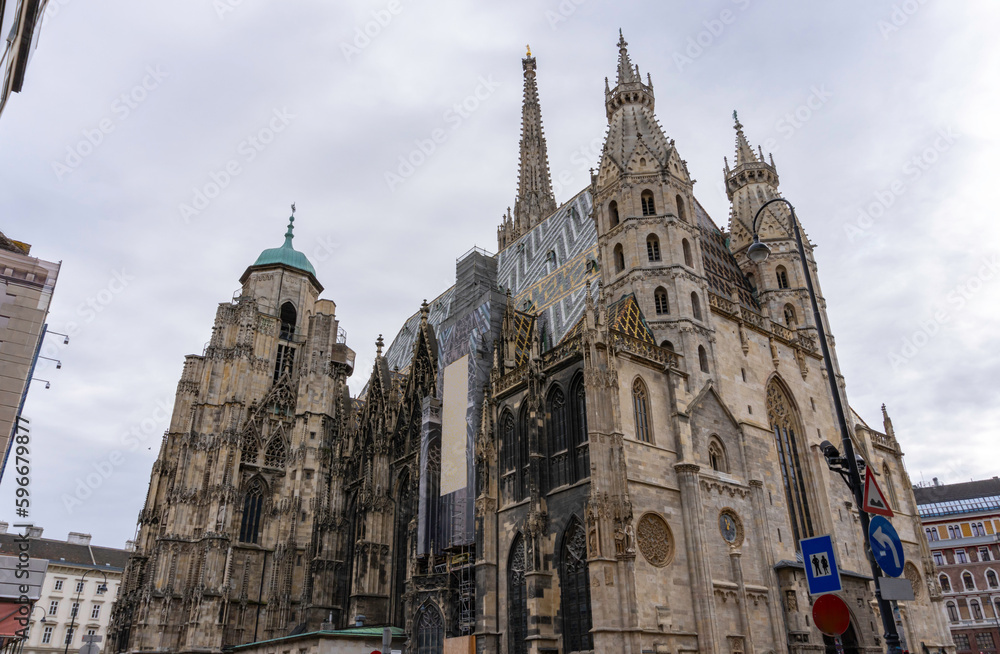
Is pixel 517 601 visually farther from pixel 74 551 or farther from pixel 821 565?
pixel 74 551

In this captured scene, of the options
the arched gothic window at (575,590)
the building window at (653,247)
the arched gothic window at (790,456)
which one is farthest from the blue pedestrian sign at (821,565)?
the building window at (653,247)

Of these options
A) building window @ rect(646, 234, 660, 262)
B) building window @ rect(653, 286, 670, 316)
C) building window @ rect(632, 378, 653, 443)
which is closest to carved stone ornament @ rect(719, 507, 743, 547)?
building window @ rect(632, 378, 653, 443)

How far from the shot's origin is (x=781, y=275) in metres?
39.8

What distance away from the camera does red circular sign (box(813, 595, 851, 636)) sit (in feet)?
29.1

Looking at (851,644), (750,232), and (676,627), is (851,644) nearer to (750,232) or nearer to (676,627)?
(676,627)

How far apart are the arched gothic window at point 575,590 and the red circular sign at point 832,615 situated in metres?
16.3

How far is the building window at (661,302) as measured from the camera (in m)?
31.2

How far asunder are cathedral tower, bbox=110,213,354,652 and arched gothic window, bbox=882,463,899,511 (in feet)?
101

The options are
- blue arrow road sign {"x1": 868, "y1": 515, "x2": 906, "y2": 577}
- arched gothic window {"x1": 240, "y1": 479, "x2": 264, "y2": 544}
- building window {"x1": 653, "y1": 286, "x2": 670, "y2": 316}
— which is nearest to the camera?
blue arrow road sign {"x1": 868, "y1": 515, "x2": 906, "y2": 577}

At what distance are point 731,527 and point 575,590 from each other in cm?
696

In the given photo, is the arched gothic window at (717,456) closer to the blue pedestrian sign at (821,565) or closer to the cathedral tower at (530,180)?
the blue pedestrian sign at (821,565)

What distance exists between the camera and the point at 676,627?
24.1m

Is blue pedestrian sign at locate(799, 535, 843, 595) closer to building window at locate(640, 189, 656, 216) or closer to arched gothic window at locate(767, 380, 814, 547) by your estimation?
arched gothic window at locate(767, 380, 814, 547)

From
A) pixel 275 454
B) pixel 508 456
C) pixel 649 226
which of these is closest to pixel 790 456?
pixel 649 226
